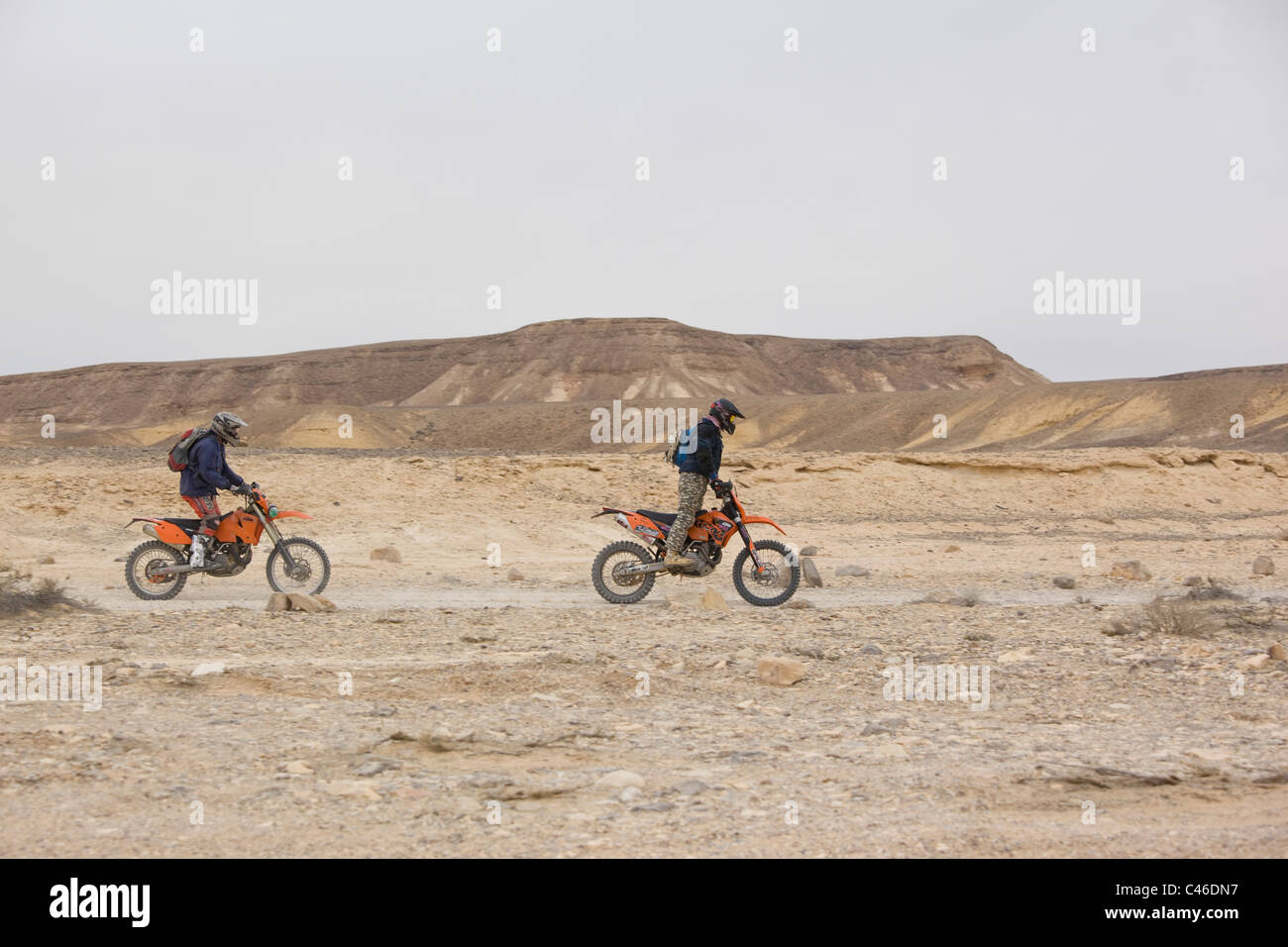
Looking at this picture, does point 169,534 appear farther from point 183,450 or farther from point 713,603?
point 713,603

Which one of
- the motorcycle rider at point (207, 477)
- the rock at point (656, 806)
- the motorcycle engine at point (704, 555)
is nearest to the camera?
the rock at point (656, 806)

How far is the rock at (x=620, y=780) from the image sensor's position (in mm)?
4824

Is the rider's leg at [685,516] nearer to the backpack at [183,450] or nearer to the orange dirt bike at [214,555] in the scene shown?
the orange dirt bike at [214,555]

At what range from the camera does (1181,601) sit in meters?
10.5

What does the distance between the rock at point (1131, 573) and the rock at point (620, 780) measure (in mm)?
12282

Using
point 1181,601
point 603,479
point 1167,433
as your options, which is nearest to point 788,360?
point 1167,433

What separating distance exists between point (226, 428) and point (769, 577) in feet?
20.3

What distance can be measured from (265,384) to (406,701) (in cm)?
13206

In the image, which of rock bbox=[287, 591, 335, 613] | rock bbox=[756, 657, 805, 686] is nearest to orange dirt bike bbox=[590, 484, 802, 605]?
rock bbox=[287, 591, 335, 613]

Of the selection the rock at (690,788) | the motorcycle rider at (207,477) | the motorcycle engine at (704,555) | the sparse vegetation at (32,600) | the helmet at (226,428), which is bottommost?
the rock at (690,788)

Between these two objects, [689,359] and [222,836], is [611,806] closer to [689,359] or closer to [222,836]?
[222,836]

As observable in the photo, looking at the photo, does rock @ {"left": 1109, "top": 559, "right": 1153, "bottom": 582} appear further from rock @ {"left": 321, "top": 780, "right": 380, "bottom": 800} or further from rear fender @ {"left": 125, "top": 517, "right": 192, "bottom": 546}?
rock @ {"left": 321, "top": 780, "right": 380, "bottom": 800}

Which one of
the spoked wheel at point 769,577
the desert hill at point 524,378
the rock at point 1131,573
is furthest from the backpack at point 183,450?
the desert hill at point 524,378

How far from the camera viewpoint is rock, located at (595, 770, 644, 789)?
482 cm
